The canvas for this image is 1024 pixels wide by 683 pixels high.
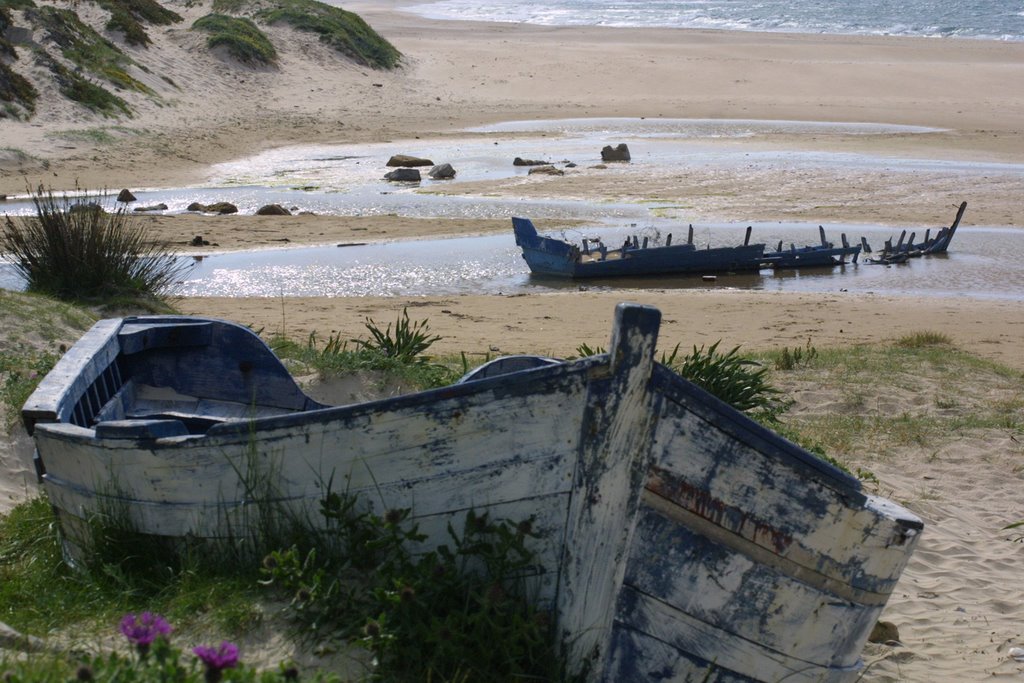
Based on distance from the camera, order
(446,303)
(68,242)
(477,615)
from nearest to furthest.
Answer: (477,615) → (68,242) → (446,303)

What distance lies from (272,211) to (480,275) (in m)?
4.47

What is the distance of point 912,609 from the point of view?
4742 millimetres

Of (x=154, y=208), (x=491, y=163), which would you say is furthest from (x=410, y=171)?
(x=154, y=208)

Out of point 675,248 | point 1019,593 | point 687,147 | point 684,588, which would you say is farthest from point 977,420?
point 687,147

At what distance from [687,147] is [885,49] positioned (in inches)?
893

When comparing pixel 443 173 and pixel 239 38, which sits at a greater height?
pixel 239 38

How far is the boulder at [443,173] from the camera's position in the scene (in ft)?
66.8

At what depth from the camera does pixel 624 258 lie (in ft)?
46.8

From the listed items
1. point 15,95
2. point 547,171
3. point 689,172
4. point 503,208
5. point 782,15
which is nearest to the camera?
point 503,208

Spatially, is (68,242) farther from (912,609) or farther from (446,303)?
(912,609)

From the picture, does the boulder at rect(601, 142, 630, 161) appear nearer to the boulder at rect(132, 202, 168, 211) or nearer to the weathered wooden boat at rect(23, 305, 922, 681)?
the boulder at rect(132, 202, 168, 211)

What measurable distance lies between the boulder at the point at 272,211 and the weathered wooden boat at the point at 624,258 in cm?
444

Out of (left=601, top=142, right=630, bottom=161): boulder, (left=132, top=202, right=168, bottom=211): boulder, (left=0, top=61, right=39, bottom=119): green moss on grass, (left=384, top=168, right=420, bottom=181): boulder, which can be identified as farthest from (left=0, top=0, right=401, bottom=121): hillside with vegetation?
(left=601, top=142, right=630, bottom=161): boulder

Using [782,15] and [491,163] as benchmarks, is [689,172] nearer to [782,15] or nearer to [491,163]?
[491,163]
